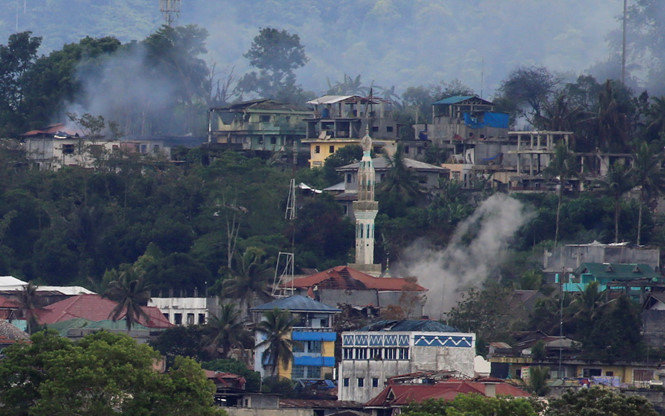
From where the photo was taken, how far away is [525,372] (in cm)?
10262

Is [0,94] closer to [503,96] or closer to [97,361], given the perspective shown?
[503,96]

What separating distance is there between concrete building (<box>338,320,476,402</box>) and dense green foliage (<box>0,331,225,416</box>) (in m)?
22.4

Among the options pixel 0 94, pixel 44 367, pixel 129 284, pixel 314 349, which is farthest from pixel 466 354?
pixel 0 94

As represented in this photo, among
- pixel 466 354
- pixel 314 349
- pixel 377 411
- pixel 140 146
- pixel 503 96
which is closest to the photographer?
→ pixel 377 411

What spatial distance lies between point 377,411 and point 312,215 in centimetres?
3852

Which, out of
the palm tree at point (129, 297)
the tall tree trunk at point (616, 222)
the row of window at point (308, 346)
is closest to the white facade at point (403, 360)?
the row of window at point (308, 346)

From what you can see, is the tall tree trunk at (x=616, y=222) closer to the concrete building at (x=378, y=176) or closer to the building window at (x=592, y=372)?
the concrete building at (x=378, y=176)

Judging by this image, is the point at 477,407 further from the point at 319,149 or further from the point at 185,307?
the point at 319,149

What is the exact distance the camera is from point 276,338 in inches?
4158

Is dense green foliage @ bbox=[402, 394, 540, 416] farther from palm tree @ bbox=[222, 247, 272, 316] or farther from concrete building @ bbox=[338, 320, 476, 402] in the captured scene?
palm tree @ bbox=[222, 247, 272, 316]

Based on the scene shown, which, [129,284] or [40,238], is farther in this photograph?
[40,238]

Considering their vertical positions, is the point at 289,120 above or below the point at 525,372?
above

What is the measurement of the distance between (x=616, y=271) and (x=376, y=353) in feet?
63.0

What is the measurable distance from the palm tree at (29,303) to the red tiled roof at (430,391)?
91.9ft
